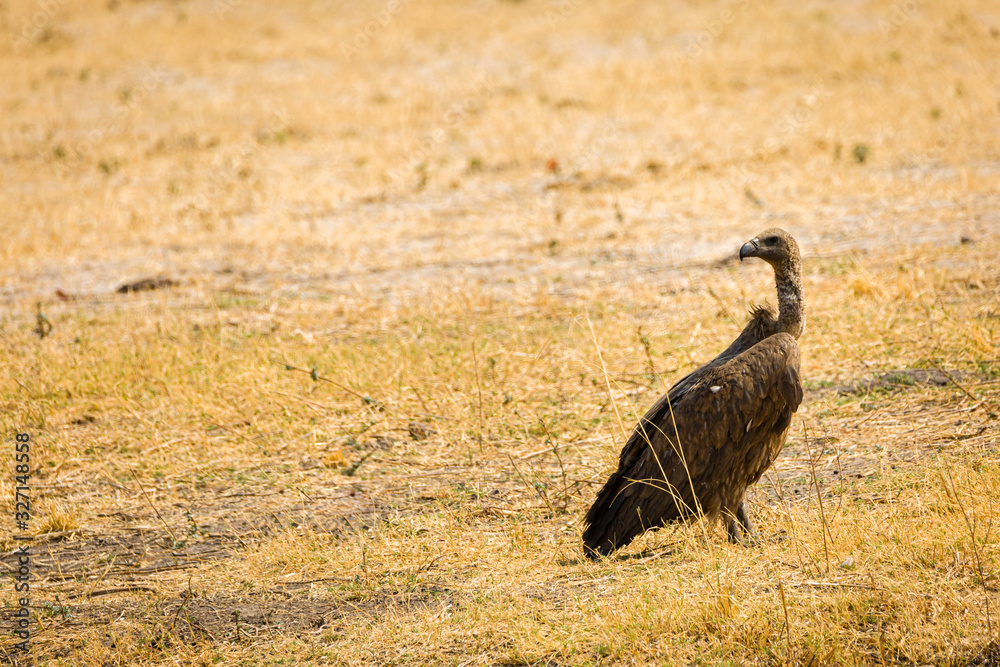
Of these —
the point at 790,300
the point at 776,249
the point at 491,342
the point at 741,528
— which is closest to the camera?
the point at 741,528

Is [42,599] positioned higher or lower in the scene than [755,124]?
lower

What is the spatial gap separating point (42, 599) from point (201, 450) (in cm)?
181

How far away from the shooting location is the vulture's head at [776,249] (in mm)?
5336

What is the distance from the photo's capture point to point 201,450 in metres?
6.55

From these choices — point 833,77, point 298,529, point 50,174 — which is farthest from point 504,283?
point 833,77

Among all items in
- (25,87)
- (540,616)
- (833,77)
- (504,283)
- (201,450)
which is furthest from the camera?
(25,87)

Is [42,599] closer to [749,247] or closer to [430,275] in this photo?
[749,247]

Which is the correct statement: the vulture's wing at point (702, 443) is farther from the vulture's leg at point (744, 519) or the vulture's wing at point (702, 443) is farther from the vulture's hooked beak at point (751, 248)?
the vulture's hooked beak at point (751, 248)

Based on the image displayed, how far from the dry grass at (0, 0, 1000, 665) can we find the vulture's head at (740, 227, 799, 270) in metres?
1.11

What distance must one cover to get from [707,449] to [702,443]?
0.04 meters

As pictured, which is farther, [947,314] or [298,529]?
[947,314]

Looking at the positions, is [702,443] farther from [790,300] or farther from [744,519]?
[790,300]

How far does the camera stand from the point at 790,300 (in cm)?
522

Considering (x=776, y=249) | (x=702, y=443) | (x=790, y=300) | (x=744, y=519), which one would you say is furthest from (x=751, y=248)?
(x=744, y=519)
